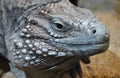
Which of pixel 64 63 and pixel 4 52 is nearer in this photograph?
pixel 64 63

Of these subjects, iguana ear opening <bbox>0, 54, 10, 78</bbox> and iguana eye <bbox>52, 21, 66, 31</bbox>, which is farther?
iguana ear opening <bbox>0, 54, 10, 78</bbox>

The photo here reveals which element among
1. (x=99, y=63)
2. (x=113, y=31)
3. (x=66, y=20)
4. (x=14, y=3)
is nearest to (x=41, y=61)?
(x=66, y=20)

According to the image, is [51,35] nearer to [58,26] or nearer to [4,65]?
[58,26]

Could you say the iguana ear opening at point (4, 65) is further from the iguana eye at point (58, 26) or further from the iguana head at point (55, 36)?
the iguana eye at point (58, 26)

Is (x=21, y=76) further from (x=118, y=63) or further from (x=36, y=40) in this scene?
(x=118, y=63)

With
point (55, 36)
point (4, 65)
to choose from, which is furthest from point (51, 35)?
point (4, 65)

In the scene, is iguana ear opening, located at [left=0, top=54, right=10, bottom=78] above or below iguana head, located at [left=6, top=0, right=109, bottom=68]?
below

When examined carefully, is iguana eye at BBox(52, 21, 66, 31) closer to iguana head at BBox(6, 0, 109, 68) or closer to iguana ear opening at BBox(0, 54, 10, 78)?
iguana head at BBox(6, 0, 109, 68)

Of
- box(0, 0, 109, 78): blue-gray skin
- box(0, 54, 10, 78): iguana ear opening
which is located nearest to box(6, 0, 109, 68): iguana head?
box(0, 0, 109, 78): blue-gray skin
